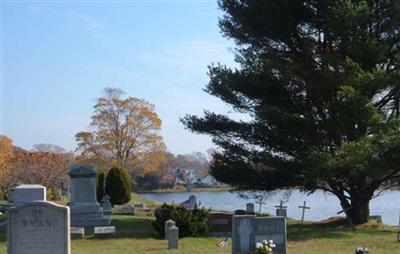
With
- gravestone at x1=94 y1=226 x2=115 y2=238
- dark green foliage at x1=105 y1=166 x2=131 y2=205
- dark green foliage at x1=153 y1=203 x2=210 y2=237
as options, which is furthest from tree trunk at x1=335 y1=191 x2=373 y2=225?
dark green foliage at x1=105 y1=166 x2=131 y2=205

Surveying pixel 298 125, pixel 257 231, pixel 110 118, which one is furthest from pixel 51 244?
pixel 110 118

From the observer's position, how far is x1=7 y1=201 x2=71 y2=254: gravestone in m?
13.6

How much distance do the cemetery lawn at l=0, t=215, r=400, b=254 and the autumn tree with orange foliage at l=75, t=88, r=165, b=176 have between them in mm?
43054

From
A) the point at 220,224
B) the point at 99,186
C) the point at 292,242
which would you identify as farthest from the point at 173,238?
the point at 99,186

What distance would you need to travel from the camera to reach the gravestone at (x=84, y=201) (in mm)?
27797

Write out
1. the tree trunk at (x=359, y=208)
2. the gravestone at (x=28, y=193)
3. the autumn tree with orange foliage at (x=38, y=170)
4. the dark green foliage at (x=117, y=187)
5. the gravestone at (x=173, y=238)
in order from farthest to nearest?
the autumn tree with orange foliage at (x=38, y=170) → the dark green foliage at (x=117, y=187) → the tree trunk at (x=359, y=208) → the gravestone at (x=28, y=193) → the gravestone at (x=173, y=238)

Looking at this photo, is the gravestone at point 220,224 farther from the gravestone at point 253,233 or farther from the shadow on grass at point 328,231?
the gravestone at point 253,233

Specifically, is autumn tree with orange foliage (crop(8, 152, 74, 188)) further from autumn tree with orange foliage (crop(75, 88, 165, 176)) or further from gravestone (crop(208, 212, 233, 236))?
gravestone (crop(208, 212, 233, 236))

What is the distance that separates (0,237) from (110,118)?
4715 centimetres

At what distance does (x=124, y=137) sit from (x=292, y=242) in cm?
4962

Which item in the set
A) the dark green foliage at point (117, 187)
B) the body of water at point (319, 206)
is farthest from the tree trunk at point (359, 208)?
the dark green foliage at point (117, 187)

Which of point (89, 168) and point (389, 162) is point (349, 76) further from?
point (89, 168)

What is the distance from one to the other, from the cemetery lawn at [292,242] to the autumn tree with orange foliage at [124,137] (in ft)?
141

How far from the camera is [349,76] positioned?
24875 millimetres
